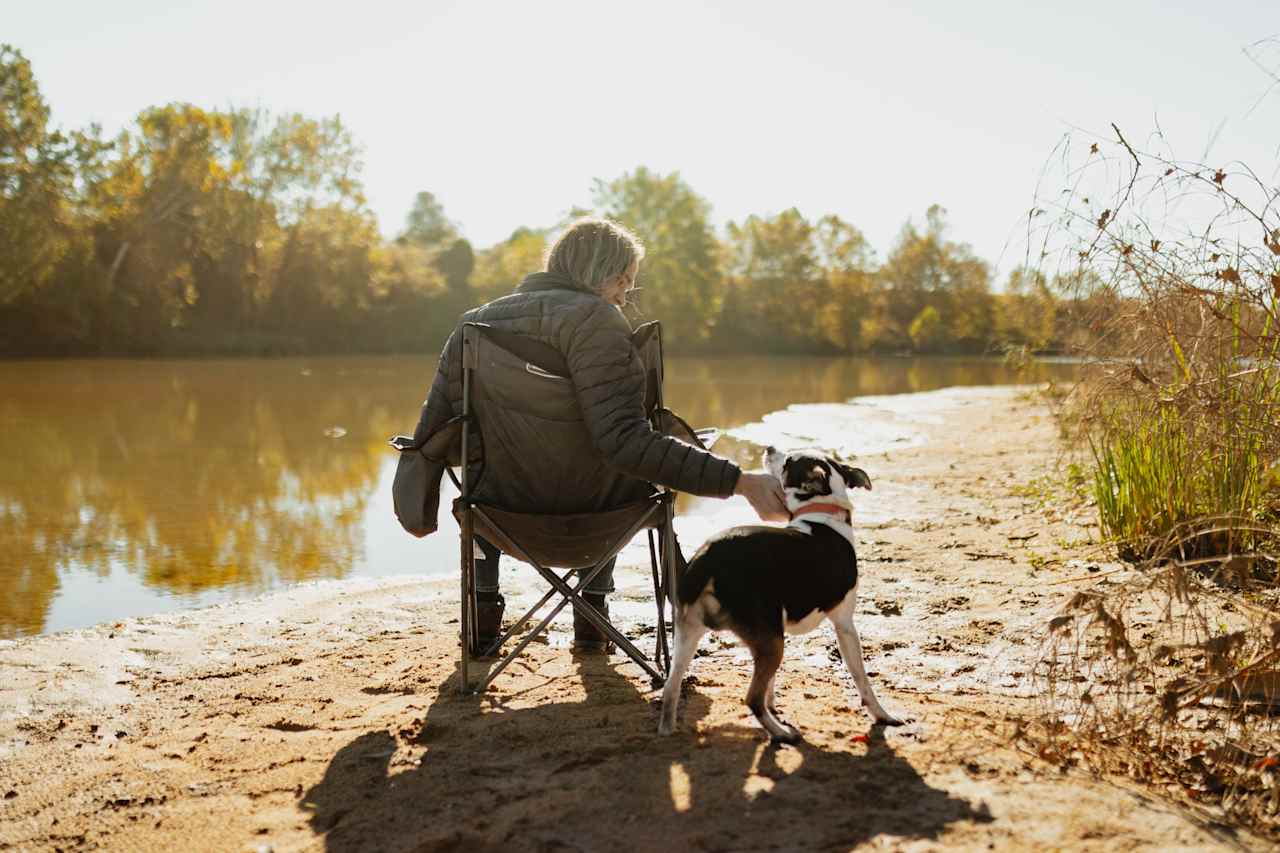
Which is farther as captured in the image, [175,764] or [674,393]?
[674,393]

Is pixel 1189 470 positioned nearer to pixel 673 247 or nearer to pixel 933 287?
pixel 673 247

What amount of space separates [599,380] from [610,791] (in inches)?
54.4

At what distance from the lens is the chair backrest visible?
3586 mm

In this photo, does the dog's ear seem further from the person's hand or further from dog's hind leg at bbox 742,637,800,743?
dog's hind leg at bbox 742,637,800,743

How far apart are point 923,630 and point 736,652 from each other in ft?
2.91

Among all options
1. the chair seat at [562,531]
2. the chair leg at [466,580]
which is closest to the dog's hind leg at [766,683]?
the chair seat at [562,531]

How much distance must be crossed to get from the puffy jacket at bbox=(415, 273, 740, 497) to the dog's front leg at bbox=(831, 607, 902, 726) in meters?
0.53

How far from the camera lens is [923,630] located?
4492mm

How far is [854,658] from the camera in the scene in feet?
10.2

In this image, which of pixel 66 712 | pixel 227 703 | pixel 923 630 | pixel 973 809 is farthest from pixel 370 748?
pixel 923 630

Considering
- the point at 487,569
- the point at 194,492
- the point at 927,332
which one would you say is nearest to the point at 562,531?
the point at 487,569

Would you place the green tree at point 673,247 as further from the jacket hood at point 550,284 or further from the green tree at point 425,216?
the jacket hood at point 550,284

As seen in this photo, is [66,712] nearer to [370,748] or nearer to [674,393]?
[370,748]

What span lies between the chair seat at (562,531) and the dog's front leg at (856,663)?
0.89 meters
